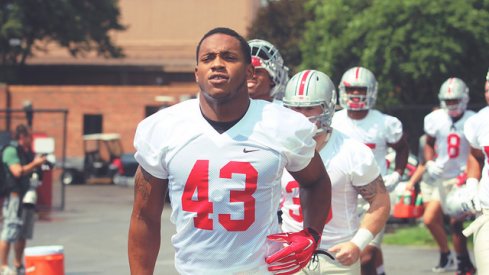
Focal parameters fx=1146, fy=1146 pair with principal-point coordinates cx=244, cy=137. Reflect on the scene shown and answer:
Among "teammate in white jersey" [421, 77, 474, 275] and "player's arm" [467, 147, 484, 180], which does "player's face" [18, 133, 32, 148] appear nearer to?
"teammate in white jersey" [421, 77, 474, 275]

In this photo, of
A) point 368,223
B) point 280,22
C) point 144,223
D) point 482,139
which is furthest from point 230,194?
point 280,22

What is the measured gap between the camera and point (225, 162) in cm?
486

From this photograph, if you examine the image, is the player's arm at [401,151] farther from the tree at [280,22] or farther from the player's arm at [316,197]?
the tree at [280,22]

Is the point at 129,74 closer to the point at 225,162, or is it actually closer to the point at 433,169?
the point at 433,169

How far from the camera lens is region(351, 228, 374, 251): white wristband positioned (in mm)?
6055

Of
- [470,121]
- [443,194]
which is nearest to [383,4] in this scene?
[443,194]

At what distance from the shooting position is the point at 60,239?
17.4 meters

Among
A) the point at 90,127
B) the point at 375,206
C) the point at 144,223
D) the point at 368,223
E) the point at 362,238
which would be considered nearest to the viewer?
the point at 144,223

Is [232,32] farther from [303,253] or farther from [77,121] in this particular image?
[77,121]

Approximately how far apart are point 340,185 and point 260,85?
1.46 meters

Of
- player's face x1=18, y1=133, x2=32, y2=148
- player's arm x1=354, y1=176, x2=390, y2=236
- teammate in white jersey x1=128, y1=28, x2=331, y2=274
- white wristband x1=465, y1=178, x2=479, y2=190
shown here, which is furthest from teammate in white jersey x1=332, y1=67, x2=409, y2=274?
teammate in white jersey x1=128, y1=28, x2=331, y2=274

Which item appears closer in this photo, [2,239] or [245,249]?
[245,249]

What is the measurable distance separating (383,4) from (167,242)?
44.0 feet

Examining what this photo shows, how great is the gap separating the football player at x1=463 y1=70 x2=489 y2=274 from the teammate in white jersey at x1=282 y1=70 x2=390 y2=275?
0.79 meters
